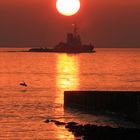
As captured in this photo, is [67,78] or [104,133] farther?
[67,78]

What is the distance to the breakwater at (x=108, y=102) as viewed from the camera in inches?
1092

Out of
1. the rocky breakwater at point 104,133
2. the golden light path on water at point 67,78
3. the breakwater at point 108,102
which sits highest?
the golden light path on water at point 67,78

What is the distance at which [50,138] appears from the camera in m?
25.4

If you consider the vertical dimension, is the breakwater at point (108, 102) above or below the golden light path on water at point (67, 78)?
below

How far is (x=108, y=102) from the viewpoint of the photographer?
30016 millimetres

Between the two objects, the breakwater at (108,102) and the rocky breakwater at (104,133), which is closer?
the rocky breakwater at (104,133)

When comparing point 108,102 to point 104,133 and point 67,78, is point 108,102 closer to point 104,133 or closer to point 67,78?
point 104,133

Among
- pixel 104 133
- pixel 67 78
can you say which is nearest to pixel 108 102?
pixel 104 133

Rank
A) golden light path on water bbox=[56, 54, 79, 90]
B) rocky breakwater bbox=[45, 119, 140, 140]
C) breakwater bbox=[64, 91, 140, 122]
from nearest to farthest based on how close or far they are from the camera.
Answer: rocky breakwater bbox=[45, 119, 140, 140]
breakwater bbox=[64, 91, 140, 122]
golden light path on water bbox=[56, 54, 79, 90]

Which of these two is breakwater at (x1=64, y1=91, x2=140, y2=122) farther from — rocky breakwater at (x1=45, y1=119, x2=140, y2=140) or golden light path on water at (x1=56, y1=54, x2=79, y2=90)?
golden light path on water at (x1=56, y1=54, x2=79, y2=90)

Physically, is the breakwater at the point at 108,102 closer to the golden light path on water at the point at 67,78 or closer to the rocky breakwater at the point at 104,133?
the rocky breakwater at the point at 104,133

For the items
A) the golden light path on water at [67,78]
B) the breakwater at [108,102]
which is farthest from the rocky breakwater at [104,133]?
the golden light path on water at [67,78]

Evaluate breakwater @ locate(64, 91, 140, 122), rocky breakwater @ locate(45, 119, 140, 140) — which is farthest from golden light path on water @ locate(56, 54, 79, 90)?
rocky breakwater @ locate(45, 119, 140, 140)

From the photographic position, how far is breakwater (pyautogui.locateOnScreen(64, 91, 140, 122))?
2773 cm
